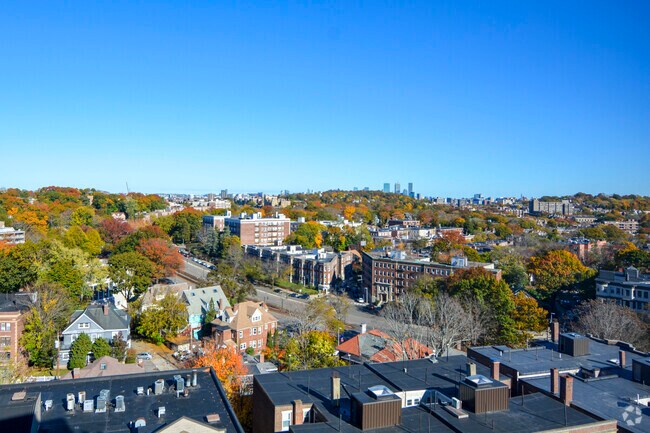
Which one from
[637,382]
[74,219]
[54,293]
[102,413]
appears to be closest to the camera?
[102,413]

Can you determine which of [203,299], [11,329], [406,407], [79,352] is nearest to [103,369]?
[79,352]

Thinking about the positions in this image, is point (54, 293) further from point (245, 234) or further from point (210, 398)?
point (245, 234)

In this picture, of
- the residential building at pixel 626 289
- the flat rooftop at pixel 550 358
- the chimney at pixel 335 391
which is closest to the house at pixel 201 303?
the flat rooftop at pixel 550 358

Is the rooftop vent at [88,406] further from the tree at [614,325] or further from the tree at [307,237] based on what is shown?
the tree at [307,237]

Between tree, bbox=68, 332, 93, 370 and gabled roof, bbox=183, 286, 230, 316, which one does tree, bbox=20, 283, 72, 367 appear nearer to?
tree, bbox=68, 332, 93, 370

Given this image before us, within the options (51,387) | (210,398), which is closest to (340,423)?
(210,398)

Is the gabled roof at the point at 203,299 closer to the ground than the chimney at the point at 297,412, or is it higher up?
closer to the ground

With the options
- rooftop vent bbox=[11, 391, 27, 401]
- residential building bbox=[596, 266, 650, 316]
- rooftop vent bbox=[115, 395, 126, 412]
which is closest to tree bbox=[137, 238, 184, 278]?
rooftop vent bbox=[11, 391, 27, 401]

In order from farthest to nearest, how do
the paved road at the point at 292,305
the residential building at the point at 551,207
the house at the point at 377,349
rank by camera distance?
the residential building at the point at 551,207, the paved road at the point at 292,305, the house at the point at 377,349

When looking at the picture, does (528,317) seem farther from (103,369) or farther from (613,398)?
(103,369)
